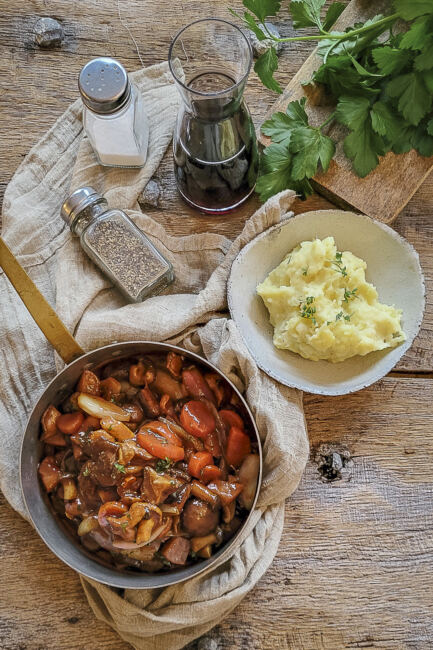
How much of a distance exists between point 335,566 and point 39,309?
58.1 inches

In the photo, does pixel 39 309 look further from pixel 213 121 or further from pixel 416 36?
Answer: pixel 416 36

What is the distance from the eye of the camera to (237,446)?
235 cm

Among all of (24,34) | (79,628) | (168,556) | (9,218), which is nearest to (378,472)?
(168,556)

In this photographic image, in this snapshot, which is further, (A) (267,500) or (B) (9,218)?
(B) (9,218)

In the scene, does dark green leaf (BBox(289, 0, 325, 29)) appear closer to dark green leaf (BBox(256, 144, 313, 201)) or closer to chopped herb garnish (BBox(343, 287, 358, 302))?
dark green leaf (BBox(256, 144, 313, 201))

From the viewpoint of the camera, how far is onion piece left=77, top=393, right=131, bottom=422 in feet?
7.55

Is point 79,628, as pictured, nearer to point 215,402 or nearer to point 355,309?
point 215,402

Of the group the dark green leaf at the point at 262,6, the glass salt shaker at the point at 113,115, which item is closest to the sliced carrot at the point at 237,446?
the glass salt shaker at the point at 113,115

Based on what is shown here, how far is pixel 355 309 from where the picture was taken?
2.46 m

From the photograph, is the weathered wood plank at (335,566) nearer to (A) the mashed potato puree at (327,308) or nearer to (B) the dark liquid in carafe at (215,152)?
(A) the mashed potato puree at (327,308)

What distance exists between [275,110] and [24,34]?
117cm

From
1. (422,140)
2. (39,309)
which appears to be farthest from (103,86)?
(422,140)

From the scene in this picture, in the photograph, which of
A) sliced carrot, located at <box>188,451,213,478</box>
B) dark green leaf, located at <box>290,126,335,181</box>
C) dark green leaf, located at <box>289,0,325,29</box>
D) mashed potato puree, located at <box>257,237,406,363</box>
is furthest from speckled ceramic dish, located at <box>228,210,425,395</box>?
dark green leaf, located at <box>289,0,325,29</box>

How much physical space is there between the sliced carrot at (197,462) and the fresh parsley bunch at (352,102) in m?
1.04
